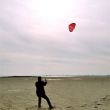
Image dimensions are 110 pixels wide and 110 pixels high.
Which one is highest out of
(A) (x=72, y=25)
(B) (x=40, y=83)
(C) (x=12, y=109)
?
(A) (x=72, y=25)

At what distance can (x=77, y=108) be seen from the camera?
70.4 ft

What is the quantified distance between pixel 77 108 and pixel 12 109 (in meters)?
3.86

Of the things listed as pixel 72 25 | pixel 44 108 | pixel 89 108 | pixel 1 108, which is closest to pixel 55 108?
pixel 44 108

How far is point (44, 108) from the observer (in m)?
21.2

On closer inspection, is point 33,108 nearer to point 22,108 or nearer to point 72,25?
point 22,108

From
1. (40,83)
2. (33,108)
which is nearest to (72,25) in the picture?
(40,83)

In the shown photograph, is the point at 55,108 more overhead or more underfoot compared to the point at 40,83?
more underfoot

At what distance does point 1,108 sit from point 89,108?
536 cm

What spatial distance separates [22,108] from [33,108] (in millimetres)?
811

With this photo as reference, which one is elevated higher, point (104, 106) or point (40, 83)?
point (40, 83)

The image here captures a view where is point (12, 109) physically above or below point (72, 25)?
below

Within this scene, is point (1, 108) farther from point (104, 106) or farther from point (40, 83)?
point (104, 106)

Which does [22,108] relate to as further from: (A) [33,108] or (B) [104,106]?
(B) [104,106]

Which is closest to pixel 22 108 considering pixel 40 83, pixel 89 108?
pixel 40 83
